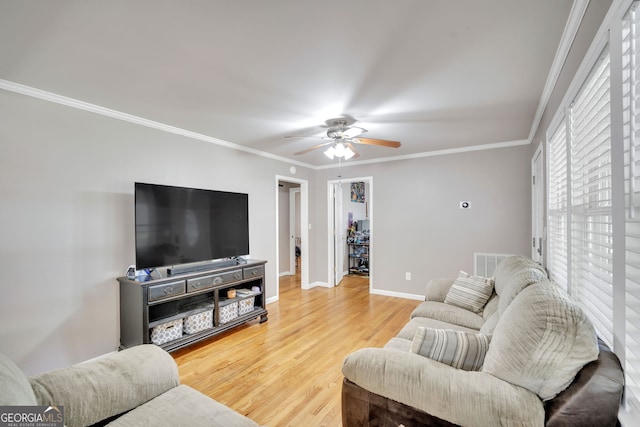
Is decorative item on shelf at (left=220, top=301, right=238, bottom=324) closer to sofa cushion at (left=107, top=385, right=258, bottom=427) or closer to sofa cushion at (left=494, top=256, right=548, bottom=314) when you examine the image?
sofa cushion at (left=107, top=385, right=258, bottom=427)

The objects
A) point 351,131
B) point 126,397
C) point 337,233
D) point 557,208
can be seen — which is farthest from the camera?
point 337,233

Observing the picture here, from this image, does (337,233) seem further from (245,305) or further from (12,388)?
(12,388)

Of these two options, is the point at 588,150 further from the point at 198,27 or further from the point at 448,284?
the point at 198,27

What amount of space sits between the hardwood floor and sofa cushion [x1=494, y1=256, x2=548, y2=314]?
136 cm

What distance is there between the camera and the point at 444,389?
1169mm

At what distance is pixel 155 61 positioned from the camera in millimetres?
1912

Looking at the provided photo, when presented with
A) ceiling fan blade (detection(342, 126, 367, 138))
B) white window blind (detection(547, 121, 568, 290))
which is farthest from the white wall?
white window blind (detection(547, 121, 568, 290))

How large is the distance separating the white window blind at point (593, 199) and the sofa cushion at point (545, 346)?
0.24 m

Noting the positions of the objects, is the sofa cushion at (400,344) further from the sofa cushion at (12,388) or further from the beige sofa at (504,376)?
the sofa cushion at (12,388)

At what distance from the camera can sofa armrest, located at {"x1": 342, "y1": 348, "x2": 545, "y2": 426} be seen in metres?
1.06

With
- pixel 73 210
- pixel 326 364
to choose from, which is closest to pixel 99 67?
pixel 73 210

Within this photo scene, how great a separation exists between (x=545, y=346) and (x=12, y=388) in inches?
68.8

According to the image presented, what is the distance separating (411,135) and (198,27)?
2.73 m

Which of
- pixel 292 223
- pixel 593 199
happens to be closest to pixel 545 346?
pixel 593 199
